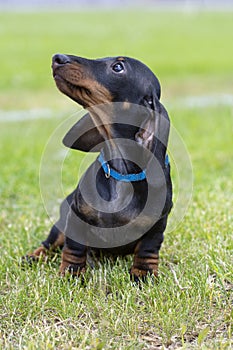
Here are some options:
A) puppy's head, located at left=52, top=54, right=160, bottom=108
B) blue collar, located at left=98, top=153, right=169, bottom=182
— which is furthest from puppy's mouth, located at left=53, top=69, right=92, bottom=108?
blue collar, located at left=98, top=153, right=169, bottom=182

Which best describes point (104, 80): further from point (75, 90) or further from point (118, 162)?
point (118, 162)

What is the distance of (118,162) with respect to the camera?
139 inches

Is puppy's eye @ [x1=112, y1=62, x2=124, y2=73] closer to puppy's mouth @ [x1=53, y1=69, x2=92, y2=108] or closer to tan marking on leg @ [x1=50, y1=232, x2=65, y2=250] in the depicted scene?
puppy's mouth @ [x1=53, y1=69, x2=92, y2=108]

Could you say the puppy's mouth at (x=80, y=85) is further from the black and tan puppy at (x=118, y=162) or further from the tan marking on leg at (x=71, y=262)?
the tan marking on leg at (x=71, y=262)

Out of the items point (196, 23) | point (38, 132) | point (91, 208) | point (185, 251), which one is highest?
point (196, 23)

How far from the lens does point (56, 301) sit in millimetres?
3336

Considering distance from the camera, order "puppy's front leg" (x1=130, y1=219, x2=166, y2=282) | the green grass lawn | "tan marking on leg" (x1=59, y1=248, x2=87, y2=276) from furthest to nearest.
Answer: "tan marking on leg" (x1=59, y1=248, x2=87, y2=276) < "puppy's front leg" (x1=130, y1=219, x2=166, y2=282) < the green grass lawn

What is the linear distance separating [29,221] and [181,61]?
42.2ft

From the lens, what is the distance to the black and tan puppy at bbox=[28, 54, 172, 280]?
3312 mm

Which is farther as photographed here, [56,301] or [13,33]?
[13,33]

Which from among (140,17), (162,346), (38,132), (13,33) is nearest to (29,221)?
(162,346)

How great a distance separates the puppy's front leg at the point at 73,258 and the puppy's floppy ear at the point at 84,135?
549 mm

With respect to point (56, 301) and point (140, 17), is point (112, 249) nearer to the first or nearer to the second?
point (56, 301)

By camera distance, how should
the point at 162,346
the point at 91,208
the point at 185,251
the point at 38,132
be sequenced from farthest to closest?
the point at 38,132 → the point at 185,251 → the point at 91,208 → the point at 162,346
